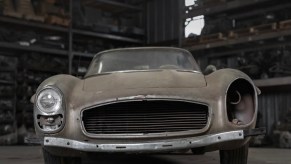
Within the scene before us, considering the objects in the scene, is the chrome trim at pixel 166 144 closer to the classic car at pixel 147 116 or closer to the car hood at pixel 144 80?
the classic car at pixel 147 116

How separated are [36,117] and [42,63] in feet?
26.6

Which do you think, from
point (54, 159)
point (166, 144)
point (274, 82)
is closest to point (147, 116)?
point (166, 144)

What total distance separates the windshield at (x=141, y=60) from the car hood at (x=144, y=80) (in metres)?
0.40

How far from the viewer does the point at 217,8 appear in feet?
33.7

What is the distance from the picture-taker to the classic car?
3.01 m

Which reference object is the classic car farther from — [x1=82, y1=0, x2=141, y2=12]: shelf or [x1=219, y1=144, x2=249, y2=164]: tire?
[x1=82, y1=0, x2=141, y2=12]: shelf

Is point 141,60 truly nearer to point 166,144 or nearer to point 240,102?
point 240,102

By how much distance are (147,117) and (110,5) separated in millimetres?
10694

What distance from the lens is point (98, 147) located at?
9.80 feet

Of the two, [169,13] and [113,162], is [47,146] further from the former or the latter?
[169,13]

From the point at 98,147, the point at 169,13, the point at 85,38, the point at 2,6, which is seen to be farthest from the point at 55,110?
the point at 169,13

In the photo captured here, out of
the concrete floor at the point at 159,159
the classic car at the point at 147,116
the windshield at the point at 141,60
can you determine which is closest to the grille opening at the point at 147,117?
the classic car at the point at 147,116

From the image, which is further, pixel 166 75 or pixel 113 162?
pixel 113 162

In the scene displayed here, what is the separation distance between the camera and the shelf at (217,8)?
9695 millimetres
